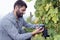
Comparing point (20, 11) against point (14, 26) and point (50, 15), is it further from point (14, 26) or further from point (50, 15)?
point (50, 15)

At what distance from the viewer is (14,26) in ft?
12.8

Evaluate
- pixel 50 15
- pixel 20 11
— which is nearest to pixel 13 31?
pixel 20 11

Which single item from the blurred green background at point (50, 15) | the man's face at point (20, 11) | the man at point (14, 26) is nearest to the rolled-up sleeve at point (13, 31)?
the man at point (14, 26)

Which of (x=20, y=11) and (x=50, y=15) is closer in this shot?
(x=50, y=15)

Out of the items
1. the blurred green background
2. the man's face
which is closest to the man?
the man's face

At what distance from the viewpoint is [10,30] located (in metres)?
3.88

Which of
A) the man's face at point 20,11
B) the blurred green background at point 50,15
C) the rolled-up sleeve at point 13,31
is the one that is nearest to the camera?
the blurred green background at point 50,15

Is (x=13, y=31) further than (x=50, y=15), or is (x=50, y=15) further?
(x=13, y=31)

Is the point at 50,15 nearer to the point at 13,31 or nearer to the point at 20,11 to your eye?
the point at 20,11

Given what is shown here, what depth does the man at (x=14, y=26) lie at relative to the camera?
3.83 meters

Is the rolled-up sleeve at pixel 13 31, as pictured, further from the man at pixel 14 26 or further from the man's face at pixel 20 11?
the man's face at pixel 20 11

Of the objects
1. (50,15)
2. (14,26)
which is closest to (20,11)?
(14,26)

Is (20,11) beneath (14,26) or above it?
above

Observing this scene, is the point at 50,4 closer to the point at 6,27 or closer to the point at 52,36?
the point at 52,36
